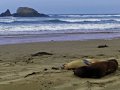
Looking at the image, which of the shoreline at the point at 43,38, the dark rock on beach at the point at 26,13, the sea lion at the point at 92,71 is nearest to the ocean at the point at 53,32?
the shoreline at the point at 43,38

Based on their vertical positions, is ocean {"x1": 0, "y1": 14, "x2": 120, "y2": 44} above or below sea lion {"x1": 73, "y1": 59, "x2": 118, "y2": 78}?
below

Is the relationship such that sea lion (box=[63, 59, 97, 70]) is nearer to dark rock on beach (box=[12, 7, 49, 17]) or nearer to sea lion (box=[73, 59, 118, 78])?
sea lion (box=[73, 59, 118, 78])

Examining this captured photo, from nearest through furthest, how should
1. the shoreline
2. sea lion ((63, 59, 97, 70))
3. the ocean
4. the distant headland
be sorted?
1. sea lion ((63, 59, 97, 70))
2. the shoreline
3. the ocean
4. the distant headland

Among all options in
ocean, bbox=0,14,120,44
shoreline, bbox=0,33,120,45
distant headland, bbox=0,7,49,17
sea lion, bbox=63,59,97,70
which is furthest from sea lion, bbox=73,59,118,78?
distant headland, bbox=0,7,49,17

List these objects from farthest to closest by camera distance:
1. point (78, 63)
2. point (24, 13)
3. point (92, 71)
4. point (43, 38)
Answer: point (24, 13) → point (43, 38) → point (78, 63) → point (92, 71)

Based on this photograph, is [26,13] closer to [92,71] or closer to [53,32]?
[53,32]

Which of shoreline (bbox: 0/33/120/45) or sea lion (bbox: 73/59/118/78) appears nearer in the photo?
sea lion (bbox: 73/59/118/78)

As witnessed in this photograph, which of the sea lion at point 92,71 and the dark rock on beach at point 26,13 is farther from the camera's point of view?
the dark rock on beach at point 26,13

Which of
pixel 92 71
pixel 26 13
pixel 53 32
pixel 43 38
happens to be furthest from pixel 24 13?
pixel 92 71

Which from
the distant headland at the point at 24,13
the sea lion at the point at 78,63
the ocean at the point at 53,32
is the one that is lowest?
the distant headland at the point at 24,13

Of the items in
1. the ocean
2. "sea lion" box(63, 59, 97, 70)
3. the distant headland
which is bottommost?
the distant headland

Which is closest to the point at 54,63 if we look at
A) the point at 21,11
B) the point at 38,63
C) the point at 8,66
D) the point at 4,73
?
the point at 38,63

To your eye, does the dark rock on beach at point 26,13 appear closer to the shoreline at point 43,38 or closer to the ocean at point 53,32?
the ocean at point 53,32

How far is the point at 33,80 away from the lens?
575cm
